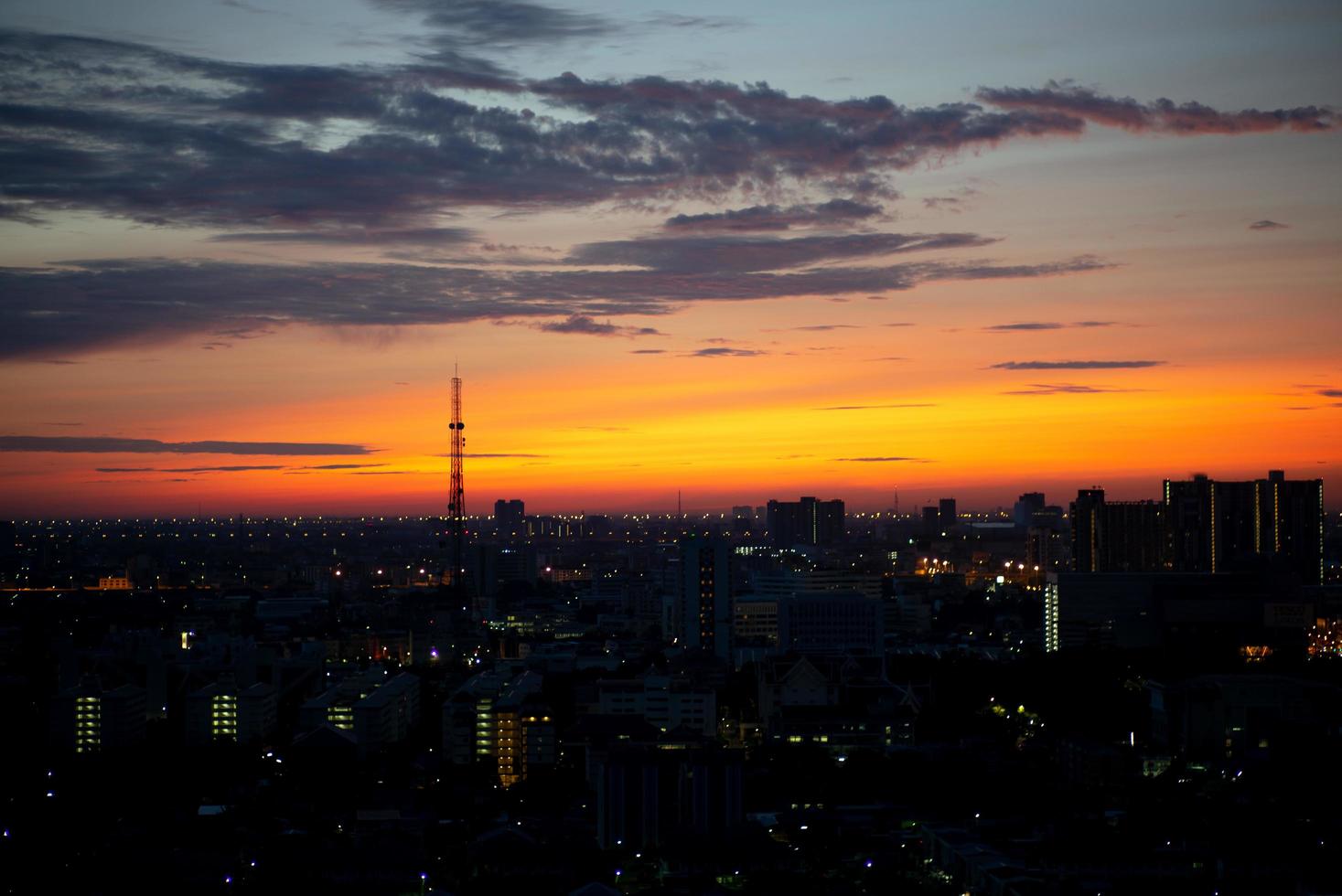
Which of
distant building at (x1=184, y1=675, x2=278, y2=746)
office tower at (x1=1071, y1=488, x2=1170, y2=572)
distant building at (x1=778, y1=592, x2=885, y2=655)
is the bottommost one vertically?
distant building at (x1=184, y1=675, x2=278, y2=746)

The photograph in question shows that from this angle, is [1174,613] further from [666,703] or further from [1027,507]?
[1027,507]

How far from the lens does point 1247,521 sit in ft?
136

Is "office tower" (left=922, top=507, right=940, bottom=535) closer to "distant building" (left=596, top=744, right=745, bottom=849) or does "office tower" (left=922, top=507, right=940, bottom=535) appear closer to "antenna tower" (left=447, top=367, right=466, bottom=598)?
"antenna tower" (left=447, top=367, right=466, bottom=598)

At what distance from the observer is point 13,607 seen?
38500mm

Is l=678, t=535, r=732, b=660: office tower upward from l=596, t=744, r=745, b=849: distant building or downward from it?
upward

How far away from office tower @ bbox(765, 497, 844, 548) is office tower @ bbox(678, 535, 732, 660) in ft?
105

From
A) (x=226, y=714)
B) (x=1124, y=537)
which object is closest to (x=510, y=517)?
(x=1124, y=537)

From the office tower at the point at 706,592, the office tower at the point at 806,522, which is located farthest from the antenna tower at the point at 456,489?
the office tower at the point at 806,522

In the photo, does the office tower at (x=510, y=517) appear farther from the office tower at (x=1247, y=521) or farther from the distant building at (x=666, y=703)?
the distant building at (x=666, y=703)

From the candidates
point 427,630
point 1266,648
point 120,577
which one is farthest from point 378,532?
point 1266,648

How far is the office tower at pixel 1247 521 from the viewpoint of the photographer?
41.2m

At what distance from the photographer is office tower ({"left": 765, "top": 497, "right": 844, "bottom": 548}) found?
64062 mm

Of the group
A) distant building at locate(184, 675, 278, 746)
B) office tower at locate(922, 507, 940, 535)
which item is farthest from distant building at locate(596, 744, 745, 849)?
office tower at locate(922, 507, 940, 535)

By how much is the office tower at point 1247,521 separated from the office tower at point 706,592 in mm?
14695
